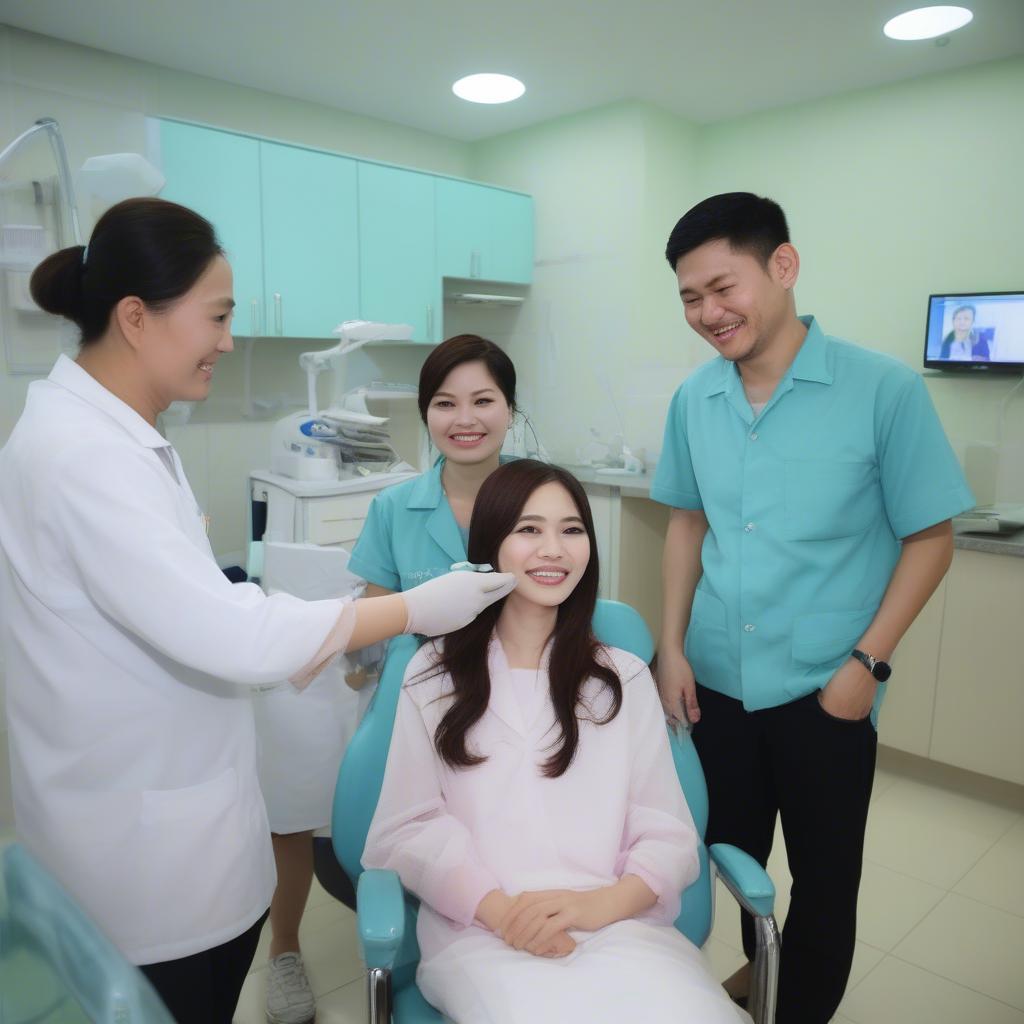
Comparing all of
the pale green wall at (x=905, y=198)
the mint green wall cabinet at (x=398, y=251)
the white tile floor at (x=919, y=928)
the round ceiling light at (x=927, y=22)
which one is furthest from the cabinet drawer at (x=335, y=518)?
the round ceiling light at (x=927, y=22)

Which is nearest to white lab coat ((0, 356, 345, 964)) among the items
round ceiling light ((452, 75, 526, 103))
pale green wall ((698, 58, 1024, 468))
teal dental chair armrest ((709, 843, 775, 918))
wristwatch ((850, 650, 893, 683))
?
teal dental chair armrest ((709, 843, 775, 918))

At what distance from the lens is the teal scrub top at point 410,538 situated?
1.64 m

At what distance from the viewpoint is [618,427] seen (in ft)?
13.4

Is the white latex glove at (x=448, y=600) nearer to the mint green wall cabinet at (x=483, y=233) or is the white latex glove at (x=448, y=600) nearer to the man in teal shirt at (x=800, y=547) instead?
the man in teal shirt at (x=800, y=547)

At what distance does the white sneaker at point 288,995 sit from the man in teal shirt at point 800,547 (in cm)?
98

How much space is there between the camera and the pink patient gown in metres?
1.09

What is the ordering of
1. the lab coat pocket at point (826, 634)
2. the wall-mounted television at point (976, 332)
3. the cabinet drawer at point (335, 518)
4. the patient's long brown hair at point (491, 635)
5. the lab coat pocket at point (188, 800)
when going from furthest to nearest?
the wall-mounted television at point (976, 332)
the cabinet drawer at point (335, 518)
the lab coat pocket at point (826, 634)
the patient's long brown hair at point (491, 635)
the lab coat pocket at point (188, 800)

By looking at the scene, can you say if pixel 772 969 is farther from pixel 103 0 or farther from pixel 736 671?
pixel 103 0

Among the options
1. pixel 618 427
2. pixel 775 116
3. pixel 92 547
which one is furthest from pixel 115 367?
pixel 775 116

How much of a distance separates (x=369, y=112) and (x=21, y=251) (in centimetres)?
205

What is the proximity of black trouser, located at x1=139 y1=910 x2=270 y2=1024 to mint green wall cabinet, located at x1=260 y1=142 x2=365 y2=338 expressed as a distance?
102 inches

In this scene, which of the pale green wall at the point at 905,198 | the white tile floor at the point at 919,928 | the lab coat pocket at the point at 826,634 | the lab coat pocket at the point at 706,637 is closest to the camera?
the lab coat pocket at the point at 826,634

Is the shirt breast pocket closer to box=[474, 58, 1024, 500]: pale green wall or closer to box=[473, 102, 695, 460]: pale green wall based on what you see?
box=[474, 58, 1024, 500]: pale green wall

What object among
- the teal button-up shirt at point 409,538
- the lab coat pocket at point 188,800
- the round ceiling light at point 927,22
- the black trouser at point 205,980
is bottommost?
the black trouser at point 205,980
